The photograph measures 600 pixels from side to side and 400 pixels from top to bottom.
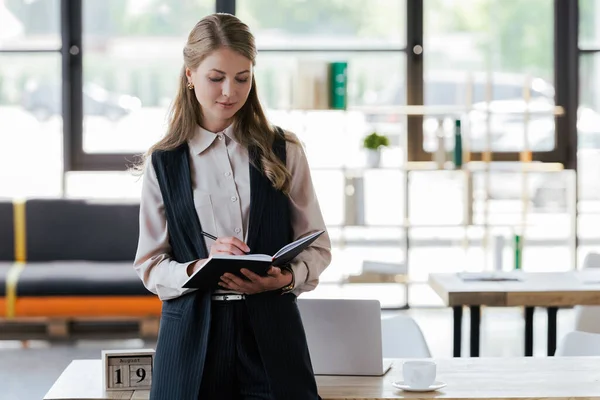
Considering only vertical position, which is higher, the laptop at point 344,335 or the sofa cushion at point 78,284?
the laptop at point 344,335

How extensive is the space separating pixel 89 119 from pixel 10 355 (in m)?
2.00

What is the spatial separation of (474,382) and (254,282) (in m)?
0.74

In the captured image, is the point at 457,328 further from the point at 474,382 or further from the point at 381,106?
the point at 381,106

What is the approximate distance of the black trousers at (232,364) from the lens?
82.2 inches

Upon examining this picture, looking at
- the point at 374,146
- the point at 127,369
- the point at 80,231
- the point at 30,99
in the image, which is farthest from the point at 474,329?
the point at 30,99

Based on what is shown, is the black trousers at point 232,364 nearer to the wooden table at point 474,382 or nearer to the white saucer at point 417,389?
the wooden table at point 474,382

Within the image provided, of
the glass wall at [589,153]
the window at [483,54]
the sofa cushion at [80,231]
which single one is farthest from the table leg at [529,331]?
the sofa cushion at [80,231]

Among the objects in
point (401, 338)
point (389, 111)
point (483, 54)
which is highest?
point (483, 54)

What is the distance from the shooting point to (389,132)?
7.35 m

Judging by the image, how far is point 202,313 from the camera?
2125 mm

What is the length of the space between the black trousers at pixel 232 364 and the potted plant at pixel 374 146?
485 cm

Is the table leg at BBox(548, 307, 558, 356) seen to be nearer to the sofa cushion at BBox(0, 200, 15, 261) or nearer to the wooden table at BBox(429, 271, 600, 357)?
the wooden table at BBox(429, 271, 600, 357)

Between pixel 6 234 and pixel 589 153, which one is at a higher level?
pixel 589 153

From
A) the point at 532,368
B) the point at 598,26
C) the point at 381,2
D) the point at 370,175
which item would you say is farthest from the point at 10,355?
the point at 598,26
